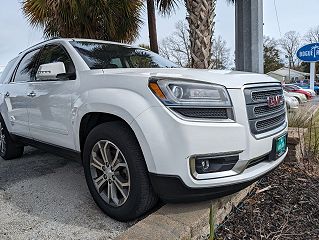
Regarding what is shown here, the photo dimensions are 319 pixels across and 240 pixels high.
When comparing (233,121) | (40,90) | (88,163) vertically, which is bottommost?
(88,163)

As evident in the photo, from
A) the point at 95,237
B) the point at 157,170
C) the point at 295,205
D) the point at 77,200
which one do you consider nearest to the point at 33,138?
the point at 77,200

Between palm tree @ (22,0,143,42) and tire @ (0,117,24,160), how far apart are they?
3.65 meters

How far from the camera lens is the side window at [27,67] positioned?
13.0 feet

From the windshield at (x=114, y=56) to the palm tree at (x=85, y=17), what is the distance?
412cm

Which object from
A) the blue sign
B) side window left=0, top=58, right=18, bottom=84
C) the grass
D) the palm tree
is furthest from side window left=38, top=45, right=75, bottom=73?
the blue sign

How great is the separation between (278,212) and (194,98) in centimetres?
133

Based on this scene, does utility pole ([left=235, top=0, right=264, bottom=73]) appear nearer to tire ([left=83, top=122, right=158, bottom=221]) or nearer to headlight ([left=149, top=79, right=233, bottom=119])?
headlight ([left=149, top=79, right=233, bottom=119])

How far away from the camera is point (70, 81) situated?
291cm

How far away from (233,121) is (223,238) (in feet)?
2.87

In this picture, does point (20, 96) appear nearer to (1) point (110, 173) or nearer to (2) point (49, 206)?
(2) point (49, 206)

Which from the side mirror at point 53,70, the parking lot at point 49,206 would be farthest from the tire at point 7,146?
the side mirror at point 53,70

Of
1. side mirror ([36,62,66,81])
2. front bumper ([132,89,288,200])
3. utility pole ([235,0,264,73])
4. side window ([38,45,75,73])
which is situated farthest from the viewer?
utility pole ([235,0,264,73])

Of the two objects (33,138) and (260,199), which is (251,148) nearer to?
(260,199)

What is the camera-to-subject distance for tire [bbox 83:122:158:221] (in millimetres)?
2227
